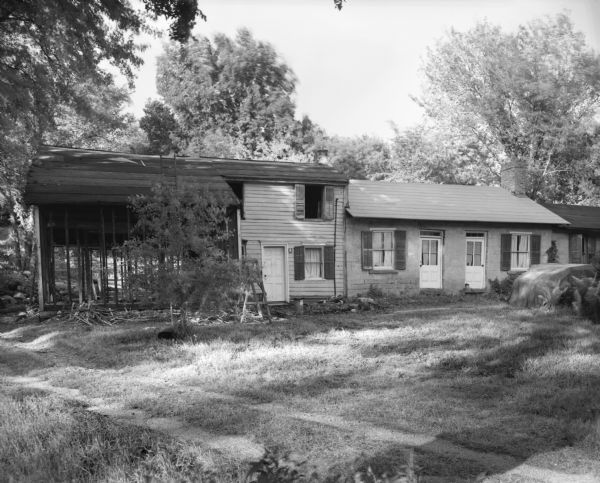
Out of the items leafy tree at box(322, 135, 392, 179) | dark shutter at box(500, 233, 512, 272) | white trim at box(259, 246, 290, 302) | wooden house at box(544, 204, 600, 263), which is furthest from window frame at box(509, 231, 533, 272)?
leafy tree at box(322, 135, 392, 179)

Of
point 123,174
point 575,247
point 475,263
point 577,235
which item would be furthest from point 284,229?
point 577,235

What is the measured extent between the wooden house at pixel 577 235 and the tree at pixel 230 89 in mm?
19749

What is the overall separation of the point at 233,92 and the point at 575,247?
85.4 feet

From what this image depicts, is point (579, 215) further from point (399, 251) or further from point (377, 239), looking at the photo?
point (377, 239)

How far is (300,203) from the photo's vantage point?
19.8 m

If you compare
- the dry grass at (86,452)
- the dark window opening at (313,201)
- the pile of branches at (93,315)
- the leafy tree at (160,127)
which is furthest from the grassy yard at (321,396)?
the leafy tree at (160,127)

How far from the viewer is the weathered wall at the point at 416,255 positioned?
20.6 m

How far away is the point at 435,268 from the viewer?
22.0 m

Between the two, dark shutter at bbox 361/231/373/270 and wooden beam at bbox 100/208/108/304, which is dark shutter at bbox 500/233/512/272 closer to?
dark shutter at bbox 361/231/373/270

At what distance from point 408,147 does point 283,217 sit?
17.6 metres

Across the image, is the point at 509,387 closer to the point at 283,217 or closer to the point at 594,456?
the point at 594,456

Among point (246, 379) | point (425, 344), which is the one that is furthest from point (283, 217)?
point (246, 379)

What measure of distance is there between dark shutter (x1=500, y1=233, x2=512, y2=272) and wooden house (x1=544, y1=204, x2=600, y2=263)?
3036 mm

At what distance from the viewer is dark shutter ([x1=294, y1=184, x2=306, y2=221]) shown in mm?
19812
